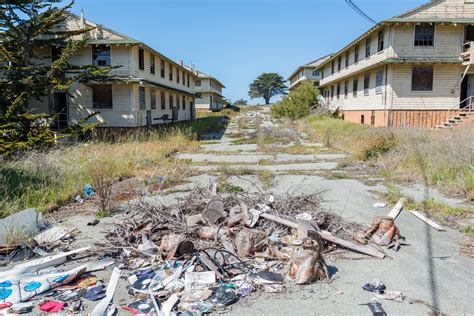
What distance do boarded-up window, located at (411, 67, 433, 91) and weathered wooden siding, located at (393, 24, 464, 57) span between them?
93 centimetres

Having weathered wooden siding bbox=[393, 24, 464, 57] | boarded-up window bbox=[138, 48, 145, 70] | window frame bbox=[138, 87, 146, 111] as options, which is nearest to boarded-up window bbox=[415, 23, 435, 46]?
weathered wooden siding bbox=[393, 24, 464, 57]

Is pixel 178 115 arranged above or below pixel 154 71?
below

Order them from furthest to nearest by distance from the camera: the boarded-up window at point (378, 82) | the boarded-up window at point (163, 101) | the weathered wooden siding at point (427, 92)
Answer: the boarded-up window at point (163, 101) → the boarded-up window at point (378, 82) → the weathered wooden siding at point (427, 92)

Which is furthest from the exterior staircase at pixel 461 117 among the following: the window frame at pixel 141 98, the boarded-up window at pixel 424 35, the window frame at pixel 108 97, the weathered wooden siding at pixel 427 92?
the window frame at pixel 108 97

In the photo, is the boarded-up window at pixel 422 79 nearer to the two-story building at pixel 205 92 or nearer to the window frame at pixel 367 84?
the window frame at pixel 367 84

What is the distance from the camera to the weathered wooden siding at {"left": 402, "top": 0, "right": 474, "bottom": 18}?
21.9 metres

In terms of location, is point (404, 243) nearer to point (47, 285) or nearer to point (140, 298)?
point (140, 298)

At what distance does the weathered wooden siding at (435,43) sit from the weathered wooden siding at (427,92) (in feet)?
2.70

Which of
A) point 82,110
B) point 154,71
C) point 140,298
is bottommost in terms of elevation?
point 140,298

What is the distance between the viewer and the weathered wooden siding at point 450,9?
71.7 ft

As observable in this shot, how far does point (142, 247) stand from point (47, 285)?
129cm

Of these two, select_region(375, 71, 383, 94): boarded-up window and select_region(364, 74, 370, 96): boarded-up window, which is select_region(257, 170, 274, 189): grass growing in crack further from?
select_region(364, 74, 370, 96): boarded-up window

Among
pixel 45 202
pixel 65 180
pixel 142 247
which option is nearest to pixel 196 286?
pixel 142 247

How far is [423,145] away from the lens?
1198 cm
